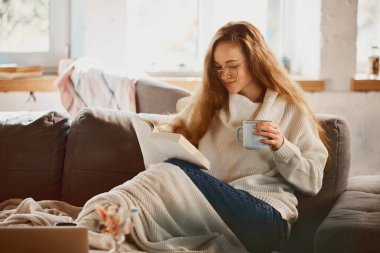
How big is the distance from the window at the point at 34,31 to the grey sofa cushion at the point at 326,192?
1.62 metres

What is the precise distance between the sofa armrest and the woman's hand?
2.13 ft

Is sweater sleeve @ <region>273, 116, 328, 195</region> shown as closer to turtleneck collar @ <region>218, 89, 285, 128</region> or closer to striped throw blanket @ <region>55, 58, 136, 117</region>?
turtleneck collar @ <region>218, 89, 285, 128</region>

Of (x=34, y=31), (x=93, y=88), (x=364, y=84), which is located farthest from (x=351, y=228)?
(x=34, y=31)

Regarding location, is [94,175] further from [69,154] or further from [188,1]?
[188,1]

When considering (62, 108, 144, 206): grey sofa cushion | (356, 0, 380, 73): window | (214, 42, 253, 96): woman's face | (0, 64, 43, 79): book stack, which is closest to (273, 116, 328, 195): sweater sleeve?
(214, 42, 253, 96): woman's face

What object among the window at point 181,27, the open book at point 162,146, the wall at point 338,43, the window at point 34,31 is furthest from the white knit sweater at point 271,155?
the window at point 34,31

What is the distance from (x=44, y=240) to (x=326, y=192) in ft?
4.15

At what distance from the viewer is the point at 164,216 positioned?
2.22 metres

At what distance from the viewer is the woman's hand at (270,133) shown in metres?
2.31

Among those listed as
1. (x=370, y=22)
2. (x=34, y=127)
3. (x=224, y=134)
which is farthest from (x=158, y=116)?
(x=370, y=22)

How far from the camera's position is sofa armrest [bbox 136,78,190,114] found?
2959 millimetres

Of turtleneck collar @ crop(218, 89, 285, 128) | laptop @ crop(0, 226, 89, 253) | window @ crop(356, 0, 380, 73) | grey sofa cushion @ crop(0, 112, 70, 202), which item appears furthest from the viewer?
window @ crop(356, 0, 380, 73)

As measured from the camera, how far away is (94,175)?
2691 mm

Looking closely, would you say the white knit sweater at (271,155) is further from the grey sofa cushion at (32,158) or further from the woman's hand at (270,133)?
the grey sofa cushion at (32,158)
